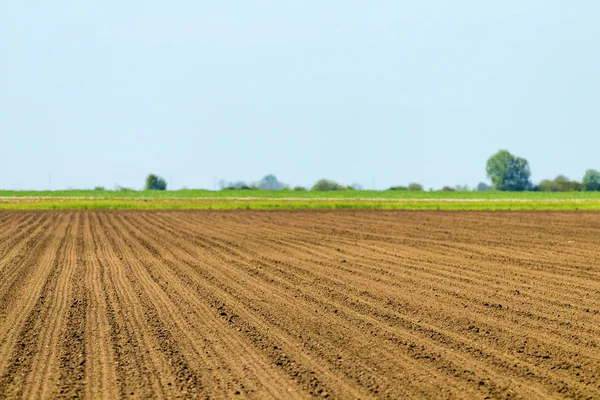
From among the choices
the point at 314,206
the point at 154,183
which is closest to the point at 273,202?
the point at 314,206

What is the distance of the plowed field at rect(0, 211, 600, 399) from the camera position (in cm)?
721

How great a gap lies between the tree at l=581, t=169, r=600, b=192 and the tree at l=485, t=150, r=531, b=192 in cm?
1137

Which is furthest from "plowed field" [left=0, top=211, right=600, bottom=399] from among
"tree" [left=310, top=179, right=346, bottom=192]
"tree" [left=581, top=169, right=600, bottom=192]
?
"tree" [left=581, top=169, right=600, bottom=192]

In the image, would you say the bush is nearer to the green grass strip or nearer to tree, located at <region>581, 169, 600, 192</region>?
tree, located at <region>581, 169, 600, 192</region>

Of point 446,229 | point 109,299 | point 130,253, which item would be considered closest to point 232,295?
point 109,299

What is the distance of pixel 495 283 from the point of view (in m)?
14.2

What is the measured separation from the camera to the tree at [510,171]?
15800cm

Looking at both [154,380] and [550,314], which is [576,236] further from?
[154,380]

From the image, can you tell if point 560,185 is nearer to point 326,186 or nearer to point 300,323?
point 326,186

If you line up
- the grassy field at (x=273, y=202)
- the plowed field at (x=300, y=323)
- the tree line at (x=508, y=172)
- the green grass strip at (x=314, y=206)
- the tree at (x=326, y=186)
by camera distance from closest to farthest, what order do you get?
the plowed field at (x=300, y=323), the green grass strip at (x=314, y=206), the grassy field at (x=273, y=202), the tree at (x=326, y=186), the tree line at (x=508, y=172)

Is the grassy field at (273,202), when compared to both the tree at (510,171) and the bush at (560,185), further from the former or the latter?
the tree at (510,171)

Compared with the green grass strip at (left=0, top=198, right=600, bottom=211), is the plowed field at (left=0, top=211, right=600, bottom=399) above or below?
below

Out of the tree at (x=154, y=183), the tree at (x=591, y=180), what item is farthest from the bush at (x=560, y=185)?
the tree at (x=154, y=183)

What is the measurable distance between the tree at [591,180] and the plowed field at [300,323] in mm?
128590
